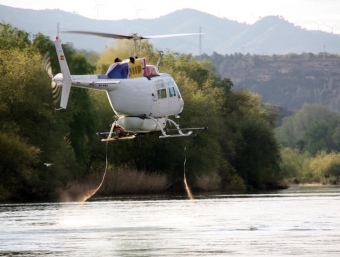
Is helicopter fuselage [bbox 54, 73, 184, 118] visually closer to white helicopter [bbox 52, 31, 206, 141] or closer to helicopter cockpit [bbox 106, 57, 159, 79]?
white helicopter [bbox 52, 31, 206, 141]

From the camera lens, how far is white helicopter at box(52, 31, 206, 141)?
58.5 meters

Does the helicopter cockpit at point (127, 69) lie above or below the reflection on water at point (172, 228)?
above

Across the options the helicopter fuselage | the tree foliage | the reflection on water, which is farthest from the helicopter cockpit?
the tree foliage

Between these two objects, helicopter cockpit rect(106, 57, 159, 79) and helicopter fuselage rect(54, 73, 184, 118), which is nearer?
helicopter fuselage rect(54, 73, 184, 118)

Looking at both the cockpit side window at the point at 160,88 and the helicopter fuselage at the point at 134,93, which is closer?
the helicopter fuselage at the point at 134,93

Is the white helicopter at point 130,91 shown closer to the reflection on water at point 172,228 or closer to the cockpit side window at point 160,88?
the cockpit side window at point 160,88

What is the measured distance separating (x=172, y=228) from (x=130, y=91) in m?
7.77

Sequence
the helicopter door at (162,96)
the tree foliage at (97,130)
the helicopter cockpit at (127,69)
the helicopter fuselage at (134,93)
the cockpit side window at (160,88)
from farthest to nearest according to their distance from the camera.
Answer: the tree foliage at (97,130) → the cockpit side window at (160,88) → the helicopter door at (162,96) → the helicopter cockpit at (127,69) → the helicopter fuselage at (134,93)

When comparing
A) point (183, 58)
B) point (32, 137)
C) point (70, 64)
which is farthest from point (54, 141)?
point (183, 58)

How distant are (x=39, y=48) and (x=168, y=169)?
1749 centimetres

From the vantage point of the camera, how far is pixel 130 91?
5972cm

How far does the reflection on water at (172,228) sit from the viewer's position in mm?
49125

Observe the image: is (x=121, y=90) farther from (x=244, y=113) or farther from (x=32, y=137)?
(x=244, y=113)

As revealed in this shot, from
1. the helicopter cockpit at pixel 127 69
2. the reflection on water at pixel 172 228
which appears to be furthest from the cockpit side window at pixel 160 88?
the reflection on water at pixel 172 228
